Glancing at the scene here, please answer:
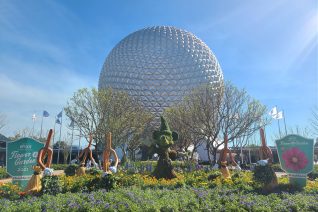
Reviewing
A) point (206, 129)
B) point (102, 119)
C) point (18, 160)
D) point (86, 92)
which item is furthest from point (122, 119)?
point (18, 160)

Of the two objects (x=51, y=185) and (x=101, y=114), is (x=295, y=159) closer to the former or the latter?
(x=51, y=185)

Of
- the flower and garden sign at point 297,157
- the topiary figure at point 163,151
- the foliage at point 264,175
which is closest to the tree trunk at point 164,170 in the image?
the topiary figure at point 163,151

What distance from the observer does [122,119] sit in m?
30.6

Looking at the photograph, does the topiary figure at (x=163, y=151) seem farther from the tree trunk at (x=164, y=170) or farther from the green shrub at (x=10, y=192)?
the green shrub at (x=10, y=192)

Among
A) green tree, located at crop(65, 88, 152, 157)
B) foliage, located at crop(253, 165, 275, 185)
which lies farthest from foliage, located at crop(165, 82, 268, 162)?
foliage, located at crop(253, 165, 275, 185)

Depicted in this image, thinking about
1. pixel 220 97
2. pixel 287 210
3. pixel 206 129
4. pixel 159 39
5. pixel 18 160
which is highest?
pixel 159 39

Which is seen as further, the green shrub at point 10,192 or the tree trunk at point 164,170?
the tree trunk at point 164,170

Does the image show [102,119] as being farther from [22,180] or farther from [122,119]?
[22,180]

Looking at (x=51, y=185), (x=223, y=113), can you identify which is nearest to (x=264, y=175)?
(x=51, y=185)

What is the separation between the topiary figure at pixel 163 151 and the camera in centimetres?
1616

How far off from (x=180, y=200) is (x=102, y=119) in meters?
22.6

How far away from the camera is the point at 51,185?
10.1 meters

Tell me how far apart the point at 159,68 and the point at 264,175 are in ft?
120

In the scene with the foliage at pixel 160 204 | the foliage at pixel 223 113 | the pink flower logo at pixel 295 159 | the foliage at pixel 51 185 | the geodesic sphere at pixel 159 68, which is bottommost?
the foliage at pixel 160 204
